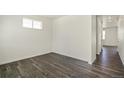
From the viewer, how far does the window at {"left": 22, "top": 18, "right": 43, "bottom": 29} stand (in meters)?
3.01

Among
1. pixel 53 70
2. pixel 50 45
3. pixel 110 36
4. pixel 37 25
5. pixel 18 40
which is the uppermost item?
pixel 37 25

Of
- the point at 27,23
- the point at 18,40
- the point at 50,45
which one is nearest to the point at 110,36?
the point at 50,45

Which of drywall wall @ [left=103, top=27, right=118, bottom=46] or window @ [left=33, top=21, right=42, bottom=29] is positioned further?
drywall wall @ [left=103, top=27, right=118, bottom=46]

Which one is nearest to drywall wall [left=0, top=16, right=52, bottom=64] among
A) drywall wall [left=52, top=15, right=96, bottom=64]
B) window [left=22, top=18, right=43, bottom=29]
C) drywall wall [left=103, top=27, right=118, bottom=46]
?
window [left=22, top=18, right=43, bottom=29]

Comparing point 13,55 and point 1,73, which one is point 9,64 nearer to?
point 13,55

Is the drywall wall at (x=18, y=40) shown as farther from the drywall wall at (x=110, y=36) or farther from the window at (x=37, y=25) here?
the drywall wall at (x=110, y=36)

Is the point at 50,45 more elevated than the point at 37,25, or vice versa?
the point at 37,25

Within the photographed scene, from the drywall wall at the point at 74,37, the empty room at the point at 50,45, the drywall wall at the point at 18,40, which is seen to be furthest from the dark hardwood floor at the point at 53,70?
→ the drywall wall at the point at 74,37

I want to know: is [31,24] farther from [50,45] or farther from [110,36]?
[110,36]

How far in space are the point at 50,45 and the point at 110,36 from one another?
579 centimetres

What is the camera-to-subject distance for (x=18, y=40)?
9.86ft

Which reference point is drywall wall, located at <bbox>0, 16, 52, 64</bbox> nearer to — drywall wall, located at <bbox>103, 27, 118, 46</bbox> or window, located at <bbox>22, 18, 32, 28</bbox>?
window, located at <bbox>22, 18, 32, 28</bbox>
